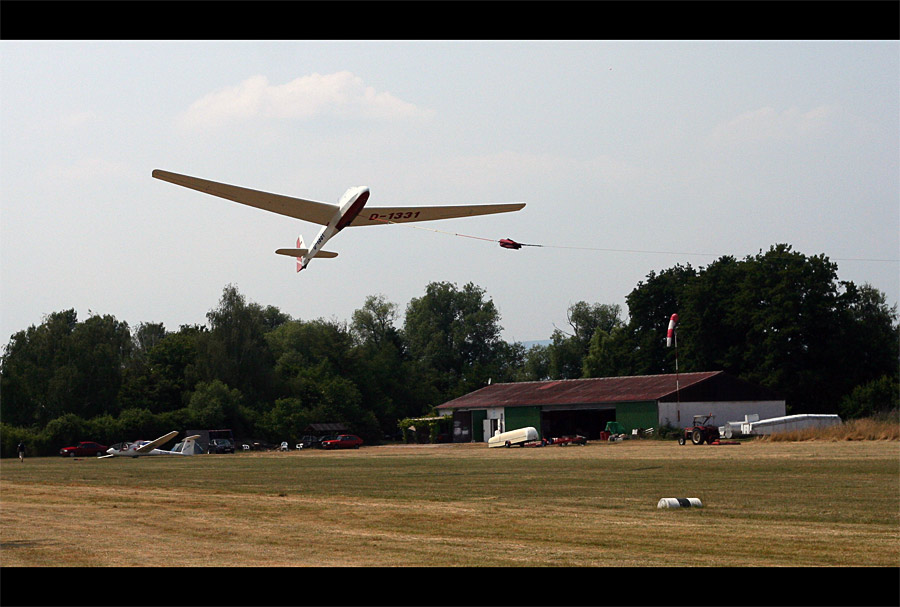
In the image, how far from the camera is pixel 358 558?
12.0m

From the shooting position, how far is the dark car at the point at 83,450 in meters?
59.3

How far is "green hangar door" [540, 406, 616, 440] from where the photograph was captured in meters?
69.6

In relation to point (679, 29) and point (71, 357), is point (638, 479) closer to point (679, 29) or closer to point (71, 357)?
point (679, 29)

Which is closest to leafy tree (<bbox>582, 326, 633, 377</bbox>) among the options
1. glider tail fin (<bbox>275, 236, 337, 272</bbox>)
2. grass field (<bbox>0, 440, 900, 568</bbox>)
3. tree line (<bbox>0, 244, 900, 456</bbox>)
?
tree line (<bbox>0, 244, 900, 456</bbox>)

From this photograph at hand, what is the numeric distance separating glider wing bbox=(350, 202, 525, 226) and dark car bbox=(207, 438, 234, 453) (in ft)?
152

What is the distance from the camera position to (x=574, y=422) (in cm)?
7188

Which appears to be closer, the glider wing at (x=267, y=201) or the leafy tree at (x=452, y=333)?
the glider wing at (x=267, y=201)

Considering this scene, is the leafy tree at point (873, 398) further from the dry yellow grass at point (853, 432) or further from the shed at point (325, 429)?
the shed at point (325, 429)

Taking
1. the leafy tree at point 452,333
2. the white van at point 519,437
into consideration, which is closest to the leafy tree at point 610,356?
the leafy tree at point 452,333

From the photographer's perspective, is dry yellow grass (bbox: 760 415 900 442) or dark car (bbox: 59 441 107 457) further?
dark car (bbox: 59 441 107 457)

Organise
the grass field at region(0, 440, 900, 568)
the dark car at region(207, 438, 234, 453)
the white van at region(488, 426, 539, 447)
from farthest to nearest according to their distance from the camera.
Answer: the dark car at region(207, 438, 234, 453)
the white van at region(488, 426, 539, 447)
the grass field at region(0, 440, 900, 568)

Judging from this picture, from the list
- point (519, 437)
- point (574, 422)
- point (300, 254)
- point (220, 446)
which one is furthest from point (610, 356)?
point (300, 254)

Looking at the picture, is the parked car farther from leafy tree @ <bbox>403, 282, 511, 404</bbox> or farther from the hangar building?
leafy tree @ <bbox>403, 282, 511, 404</bbox>

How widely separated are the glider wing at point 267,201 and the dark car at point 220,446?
46.7m
